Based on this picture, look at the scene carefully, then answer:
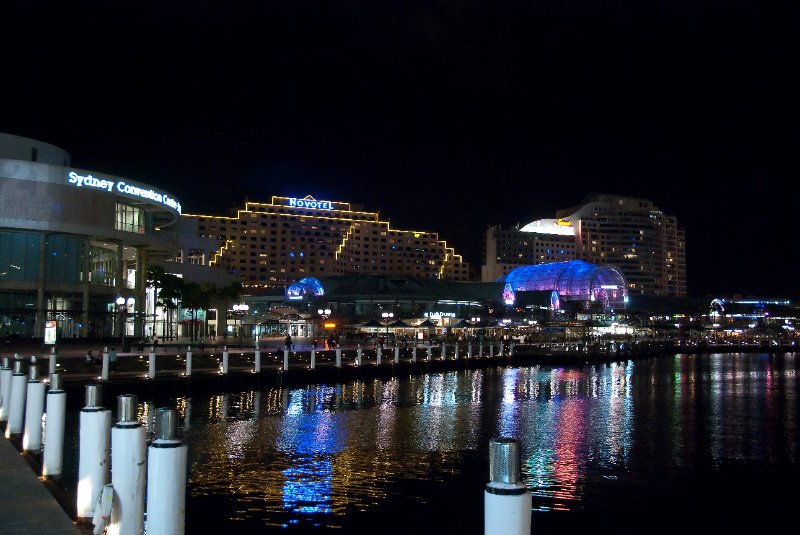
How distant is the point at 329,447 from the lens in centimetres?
1947

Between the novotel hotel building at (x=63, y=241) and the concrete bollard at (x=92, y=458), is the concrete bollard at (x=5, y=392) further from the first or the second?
the novotel hotel building at (x=63, y=241)

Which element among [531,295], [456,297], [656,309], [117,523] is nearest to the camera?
[117,523]

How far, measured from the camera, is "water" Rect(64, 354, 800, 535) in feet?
42.5

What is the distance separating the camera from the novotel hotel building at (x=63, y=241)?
54906mm

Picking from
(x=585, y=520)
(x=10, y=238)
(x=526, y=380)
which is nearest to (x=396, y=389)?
(x=526, y=380)

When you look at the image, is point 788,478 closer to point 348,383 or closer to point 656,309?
point 348,383

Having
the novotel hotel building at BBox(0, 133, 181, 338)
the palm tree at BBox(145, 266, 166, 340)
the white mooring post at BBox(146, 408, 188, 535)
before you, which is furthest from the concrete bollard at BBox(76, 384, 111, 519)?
the palm tree at BBox(145, 266, 166, 340)

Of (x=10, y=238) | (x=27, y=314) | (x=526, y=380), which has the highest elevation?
(x=10, y=238)

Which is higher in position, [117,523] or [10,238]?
[10,238]

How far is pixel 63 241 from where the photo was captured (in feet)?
189

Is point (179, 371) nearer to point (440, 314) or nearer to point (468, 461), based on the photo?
point (468, 461)

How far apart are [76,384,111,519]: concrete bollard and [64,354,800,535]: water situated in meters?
4.04

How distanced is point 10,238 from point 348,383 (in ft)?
92.6

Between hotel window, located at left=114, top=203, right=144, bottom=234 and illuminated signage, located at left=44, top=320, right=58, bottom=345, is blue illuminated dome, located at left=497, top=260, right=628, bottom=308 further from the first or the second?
illuminated signage, located at left=44, top=320, right=58, bottom=345
